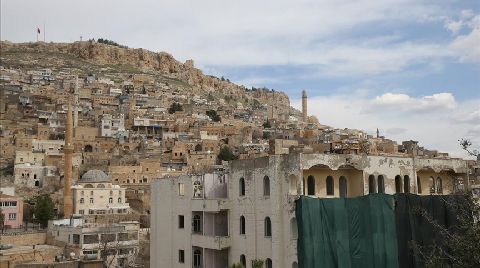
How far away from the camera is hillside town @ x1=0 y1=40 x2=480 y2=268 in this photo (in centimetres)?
2041

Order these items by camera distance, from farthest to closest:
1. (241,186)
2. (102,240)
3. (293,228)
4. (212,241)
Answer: (102,240)
(212,241)
(241,186)
(293,228)

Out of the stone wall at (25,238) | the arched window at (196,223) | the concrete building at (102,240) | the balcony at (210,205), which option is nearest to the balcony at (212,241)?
the arched window at (196,223)

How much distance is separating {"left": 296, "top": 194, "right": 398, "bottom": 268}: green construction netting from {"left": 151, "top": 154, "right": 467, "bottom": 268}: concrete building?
2.50 feet

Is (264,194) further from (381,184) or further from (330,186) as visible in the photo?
(381,184)

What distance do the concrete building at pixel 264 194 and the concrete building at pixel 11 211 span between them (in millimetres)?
30965

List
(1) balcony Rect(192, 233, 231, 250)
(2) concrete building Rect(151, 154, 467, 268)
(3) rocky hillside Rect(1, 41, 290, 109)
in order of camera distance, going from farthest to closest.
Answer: (3) rocky hillside Rect(1, 41, 290, 109) < (1) balcony Rect(192, 233, 231, 250) < (2) concrete building Rect(151, 154, 467, 268)

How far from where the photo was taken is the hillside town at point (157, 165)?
20.4m

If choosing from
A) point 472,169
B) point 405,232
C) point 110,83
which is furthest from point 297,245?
point 110,83

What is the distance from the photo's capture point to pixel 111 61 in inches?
5615

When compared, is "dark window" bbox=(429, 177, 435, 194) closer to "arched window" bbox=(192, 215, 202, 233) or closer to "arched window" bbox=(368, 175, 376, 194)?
"arched window" bbox=(368, 175, 376, 194)

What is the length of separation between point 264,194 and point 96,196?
40977 millimetres

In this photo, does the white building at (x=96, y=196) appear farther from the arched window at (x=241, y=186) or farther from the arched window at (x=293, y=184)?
the arched window at (x=293, y=184)

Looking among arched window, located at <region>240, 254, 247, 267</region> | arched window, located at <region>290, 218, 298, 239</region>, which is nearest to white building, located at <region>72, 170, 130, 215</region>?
arched window, located at <region>240, 254, 247, 267</region>

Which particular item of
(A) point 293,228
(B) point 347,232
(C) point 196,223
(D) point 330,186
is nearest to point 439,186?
(D) point 330,186
